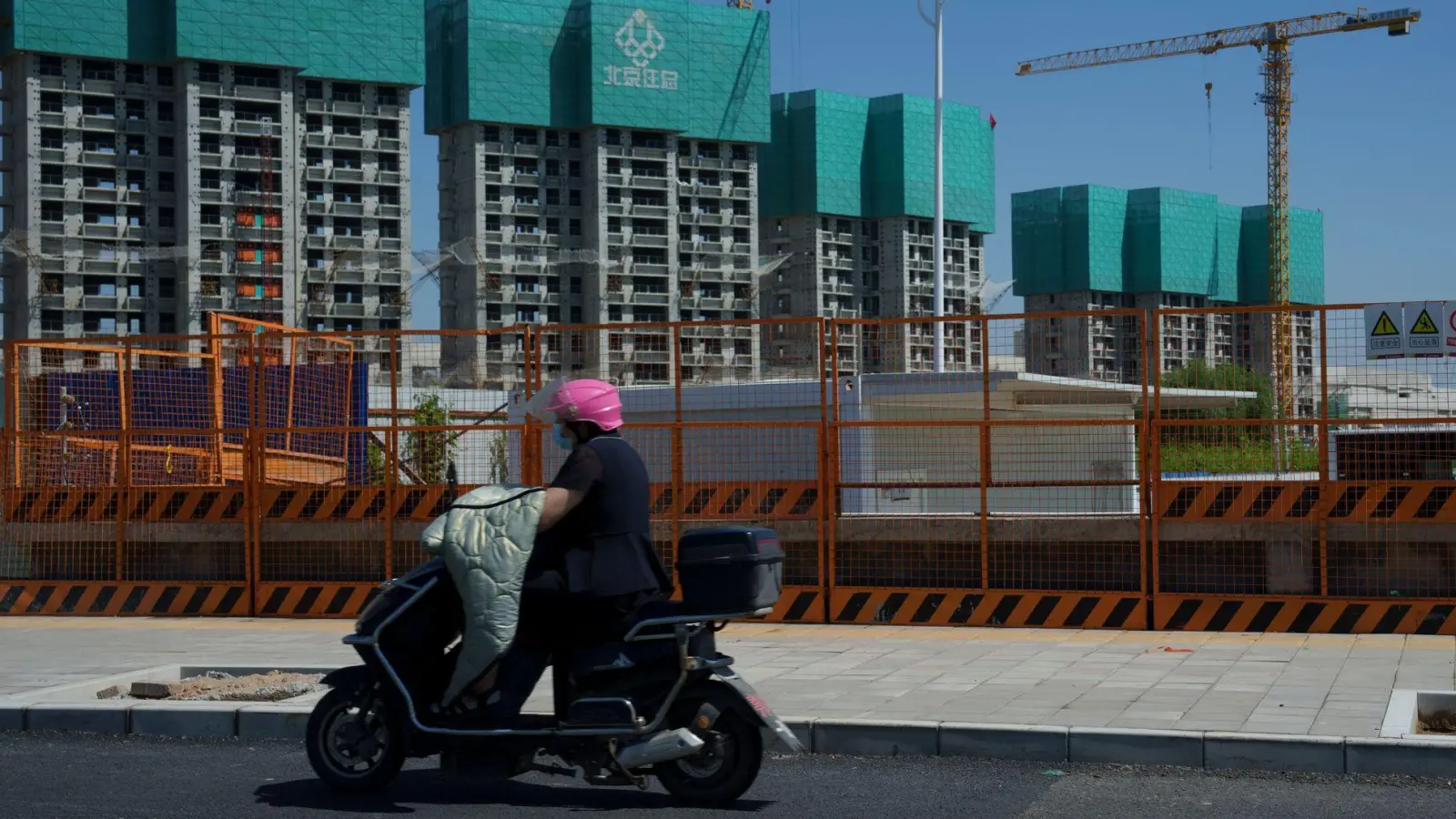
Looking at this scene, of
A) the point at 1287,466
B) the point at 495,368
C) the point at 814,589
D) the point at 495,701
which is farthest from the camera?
the point at 495,368

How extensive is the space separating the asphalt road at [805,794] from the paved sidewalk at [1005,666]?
0.64 metres

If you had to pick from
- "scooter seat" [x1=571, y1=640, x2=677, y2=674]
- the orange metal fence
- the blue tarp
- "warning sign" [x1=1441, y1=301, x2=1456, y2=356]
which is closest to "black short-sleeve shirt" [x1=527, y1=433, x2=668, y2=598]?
"scooter seat" [x1=571, y1=640, x2=677, y2=674]

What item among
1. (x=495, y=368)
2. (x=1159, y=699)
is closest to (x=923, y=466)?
(x=1159, y=699)

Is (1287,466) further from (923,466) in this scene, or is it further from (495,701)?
(495,701)

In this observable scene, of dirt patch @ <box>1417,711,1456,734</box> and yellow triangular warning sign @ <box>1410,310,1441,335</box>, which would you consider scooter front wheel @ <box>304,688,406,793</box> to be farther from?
yellow triangular warning sign @ <box>1410,310,1441,335</box>

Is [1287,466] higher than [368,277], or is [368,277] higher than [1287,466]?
[368,277]

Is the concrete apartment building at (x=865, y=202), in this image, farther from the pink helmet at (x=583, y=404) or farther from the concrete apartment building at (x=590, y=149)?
the pink helmet at (x=583, y=404)

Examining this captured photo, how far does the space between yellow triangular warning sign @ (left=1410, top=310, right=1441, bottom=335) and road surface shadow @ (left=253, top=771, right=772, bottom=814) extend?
25.3 feet

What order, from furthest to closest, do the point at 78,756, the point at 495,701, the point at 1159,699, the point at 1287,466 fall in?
the point at 1287,466, the point at 1159,699, the point at 78,756, the point at 495,701

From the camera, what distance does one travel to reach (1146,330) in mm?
13320

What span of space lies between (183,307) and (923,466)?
8523 cm

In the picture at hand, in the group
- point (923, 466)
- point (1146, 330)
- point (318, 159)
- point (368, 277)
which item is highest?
→ point (318, 159)

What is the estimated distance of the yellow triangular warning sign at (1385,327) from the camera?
12520mm

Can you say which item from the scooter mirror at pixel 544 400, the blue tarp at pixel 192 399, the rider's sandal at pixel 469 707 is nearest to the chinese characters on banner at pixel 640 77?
the blue tarp at pixel 192 399
